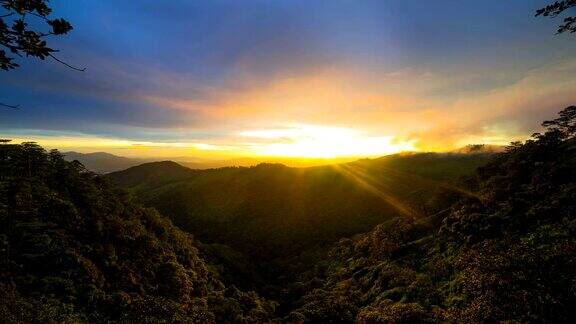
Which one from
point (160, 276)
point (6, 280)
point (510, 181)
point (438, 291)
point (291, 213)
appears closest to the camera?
point (6, 280)

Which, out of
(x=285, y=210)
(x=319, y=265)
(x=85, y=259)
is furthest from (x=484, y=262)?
(x=285, y=210)

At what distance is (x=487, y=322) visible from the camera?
2369 centimetres

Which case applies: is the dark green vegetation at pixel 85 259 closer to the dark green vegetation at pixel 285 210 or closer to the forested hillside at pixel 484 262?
the forested hillside at pixel 484 262

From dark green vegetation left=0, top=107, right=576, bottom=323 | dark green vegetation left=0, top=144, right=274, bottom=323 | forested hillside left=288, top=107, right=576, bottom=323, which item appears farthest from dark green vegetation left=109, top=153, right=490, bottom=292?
dark green vegetation left=0, top=144, right=274, bottom=323

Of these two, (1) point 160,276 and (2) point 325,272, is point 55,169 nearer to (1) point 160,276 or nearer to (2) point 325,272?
(1) point 160,276

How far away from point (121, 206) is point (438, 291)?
145ft

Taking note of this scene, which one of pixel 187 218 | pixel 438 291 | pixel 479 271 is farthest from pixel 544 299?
pixel 187 218

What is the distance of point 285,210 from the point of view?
15925 cm

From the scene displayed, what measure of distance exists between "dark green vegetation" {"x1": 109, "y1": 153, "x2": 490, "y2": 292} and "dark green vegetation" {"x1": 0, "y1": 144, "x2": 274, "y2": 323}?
2951cm

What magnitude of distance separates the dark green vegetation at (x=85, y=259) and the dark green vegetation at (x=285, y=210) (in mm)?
29509

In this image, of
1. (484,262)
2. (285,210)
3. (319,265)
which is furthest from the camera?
(285,210)

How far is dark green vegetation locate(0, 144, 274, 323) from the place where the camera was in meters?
26.9

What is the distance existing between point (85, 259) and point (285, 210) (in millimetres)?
127820

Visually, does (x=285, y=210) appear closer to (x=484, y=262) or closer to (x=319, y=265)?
(x=319, y=265)
